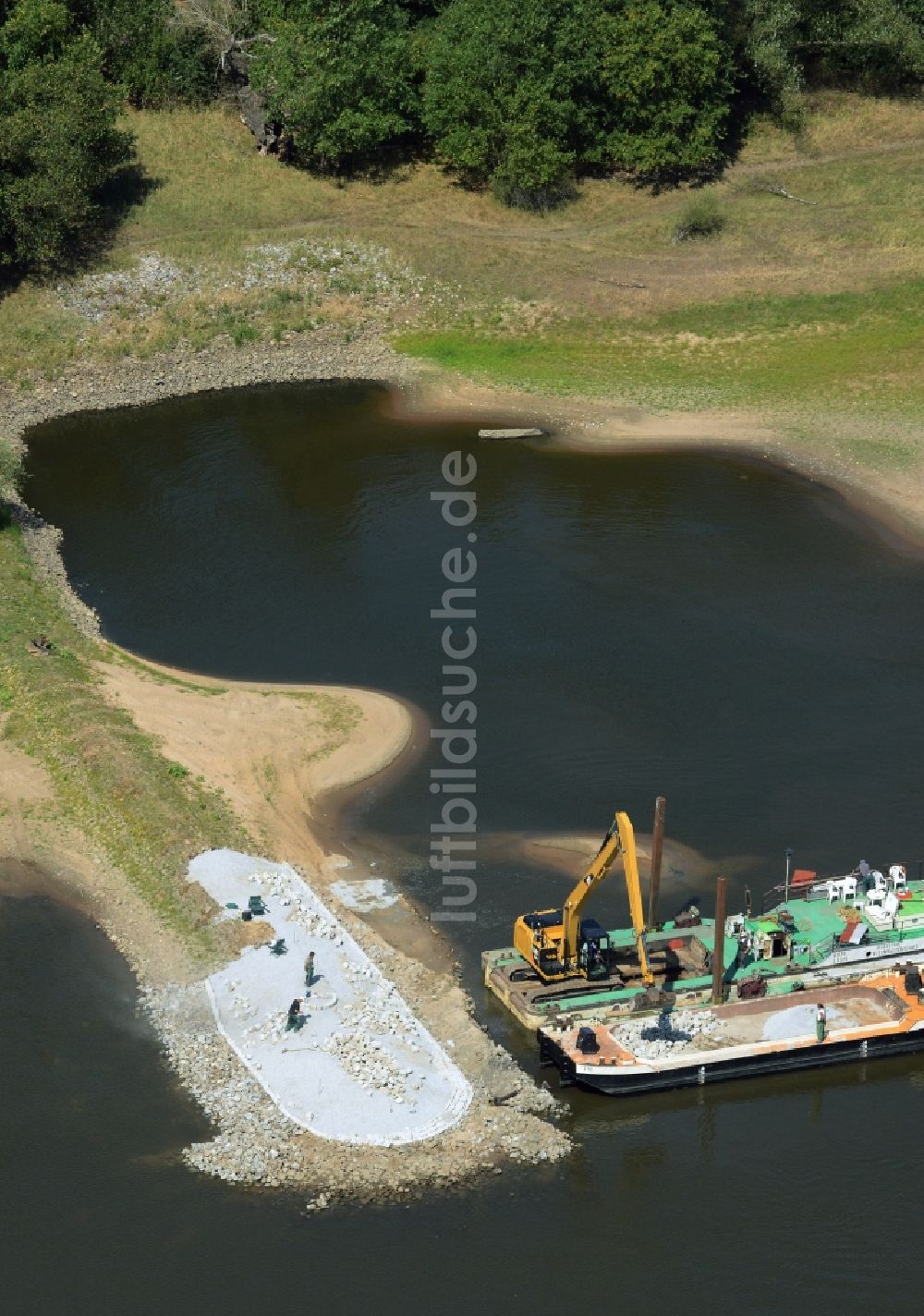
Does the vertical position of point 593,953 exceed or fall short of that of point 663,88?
it falls short

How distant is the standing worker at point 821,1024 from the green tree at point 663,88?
297 ft

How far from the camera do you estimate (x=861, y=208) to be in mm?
137625

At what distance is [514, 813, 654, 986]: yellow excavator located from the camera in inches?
2504

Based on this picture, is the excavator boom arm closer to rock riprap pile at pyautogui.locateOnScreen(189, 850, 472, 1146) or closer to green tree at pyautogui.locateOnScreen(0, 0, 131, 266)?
rock riprap pile at pyautogui.locateOnScreen(189, 850, 472, 1146)

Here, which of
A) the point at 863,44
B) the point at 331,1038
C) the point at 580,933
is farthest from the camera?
the point at 863,44

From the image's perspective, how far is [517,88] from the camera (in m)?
137

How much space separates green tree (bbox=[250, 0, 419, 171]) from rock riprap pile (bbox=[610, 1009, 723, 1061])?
300ft

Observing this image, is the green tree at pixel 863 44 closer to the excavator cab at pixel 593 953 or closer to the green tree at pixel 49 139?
the green tree at pixel 49 139

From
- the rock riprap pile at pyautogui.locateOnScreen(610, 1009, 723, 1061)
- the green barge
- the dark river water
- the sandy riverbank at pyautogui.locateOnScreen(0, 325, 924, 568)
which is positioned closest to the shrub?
the sandy riverbank at pyautogui.locateOnScreen(0, 325, 924, 568)

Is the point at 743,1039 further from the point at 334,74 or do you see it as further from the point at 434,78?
the point at 434,78

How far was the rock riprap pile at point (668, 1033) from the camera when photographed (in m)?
62.2

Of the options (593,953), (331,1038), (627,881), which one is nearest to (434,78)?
(627,881)

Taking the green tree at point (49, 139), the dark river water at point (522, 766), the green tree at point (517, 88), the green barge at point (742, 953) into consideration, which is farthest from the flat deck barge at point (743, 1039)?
the green tree at point (517, 88)

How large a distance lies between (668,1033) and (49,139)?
292ft
